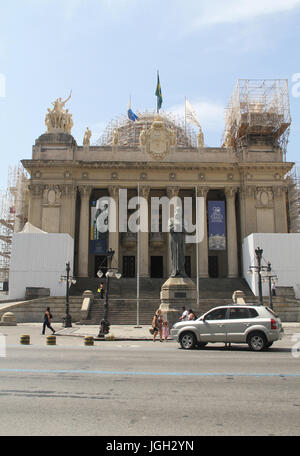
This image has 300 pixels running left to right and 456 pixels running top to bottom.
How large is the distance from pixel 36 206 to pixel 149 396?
130ft

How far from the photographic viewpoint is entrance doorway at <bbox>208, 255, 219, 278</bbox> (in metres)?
48.8

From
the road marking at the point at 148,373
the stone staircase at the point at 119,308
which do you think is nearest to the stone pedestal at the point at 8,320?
the stone staircase at the point at 119,308

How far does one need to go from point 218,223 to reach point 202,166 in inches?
259

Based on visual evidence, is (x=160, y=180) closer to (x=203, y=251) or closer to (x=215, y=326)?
(x=203, y=251)

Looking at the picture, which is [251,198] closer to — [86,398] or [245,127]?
[245,127]

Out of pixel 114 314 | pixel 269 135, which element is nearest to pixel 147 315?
pixel 114 314

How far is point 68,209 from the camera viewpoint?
44.4 m

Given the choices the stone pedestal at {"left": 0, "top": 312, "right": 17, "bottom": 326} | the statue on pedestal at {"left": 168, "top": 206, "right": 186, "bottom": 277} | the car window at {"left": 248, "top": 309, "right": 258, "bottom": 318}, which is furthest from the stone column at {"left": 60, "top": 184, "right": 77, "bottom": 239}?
the car window at {"left": 248, "top": 309, "right": 258, "bottom": 318}

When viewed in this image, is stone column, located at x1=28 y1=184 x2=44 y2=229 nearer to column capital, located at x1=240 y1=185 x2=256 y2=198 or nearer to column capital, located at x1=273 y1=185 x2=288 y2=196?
column capital, located at x1=240 y1=185 x2=256 y2=198

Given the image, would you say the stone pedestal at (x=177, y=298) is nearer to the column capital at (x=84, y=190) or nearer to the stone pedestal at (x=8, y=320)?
the stone pedestal at (x=8, y=320)

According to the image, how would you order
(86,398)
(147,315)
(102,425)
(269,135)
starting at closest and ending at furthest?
(102,425)
(86,398)
(147,315)
(269,135)

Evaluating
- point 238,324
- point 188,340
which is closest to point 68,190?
point 188,340
